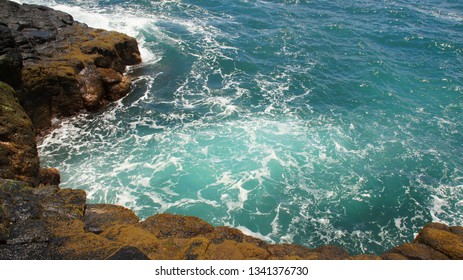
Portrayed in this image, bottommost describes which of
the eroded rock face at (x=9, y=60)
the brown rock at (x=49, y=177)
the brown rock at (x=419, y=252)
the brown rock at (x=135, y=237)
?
the brown rock at (x=49, y=177)

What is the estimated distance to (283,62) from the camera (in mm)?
31172

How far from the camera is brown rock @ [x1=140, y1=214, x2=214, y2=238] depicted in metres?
11.9

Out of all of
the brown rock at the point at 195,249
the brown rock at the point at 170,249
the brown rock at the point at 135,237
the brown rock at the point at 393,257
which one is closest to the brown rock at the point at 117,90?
the brown rock at the point at 135,237

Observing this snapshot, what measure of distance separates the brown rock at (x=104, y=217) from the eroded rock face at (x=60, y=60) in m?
11.2

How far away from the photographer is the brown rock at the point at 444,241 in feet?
37.8

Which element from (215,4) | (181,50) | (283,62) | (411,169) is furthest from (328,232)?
(215,4)

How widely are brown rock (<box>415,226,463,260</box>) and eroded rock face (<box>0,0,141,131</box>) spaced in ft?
68.0

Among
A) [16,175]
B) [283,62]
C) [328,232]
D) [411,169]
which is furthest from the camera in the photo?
[283,62]

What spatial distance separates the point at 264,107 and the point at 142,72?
11009mm

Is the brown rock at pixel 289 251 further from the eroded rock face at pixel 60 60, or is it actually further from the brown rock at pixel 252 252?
the eroded rock face at pixel 60 60

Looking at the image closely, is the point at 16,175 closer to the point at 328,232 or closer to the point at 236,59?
the point at 328,232

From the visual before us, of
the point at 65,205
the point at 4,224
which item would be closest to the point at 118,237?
the point at 65,205

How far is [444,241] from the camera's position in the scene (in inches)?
476

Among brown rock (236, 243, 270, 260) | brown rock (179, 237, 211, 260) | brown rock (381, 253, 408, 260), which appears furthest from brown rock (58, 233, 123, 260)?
brown rock (381, 253, 408, 260)
